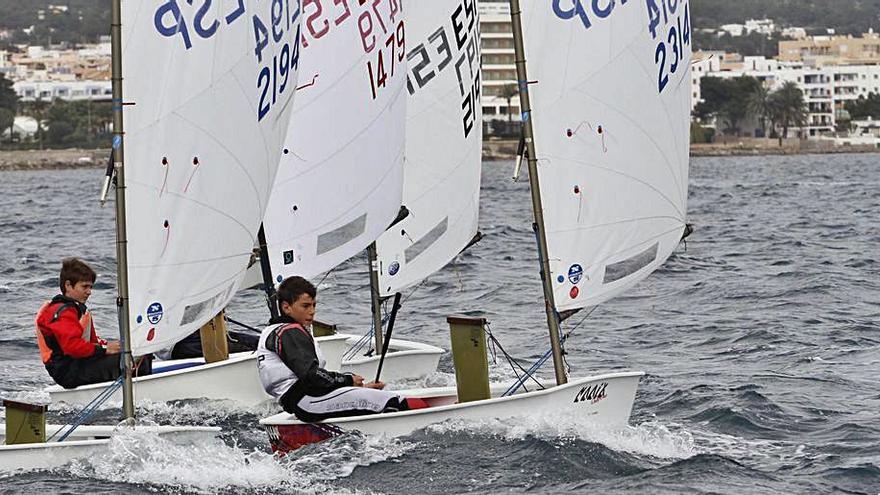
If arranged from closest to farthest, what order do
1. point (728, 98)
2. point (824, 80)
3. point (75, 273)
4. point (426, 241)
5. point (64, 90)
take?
point (75, 273)
point (426, 241)
point (728, 98)
point (64, 90)
point (824, 80)

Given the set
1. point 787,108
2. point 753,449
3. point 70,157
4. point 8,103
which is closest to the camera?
point 753,449

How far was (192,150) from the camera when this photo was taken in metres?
7.75

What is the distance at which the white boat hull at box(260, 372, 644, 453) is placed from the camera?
7.85 m

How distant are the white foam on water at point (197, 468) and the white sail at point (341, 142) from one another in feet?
8.31

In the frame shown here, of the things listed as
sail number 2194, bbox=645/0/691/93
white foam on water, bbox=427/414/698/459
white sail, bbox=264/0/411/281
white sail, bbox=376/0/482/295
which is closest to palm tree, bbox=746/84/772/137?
white sail, bbox=376/0/482/295

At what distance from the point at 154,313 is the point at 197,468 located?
0.75m

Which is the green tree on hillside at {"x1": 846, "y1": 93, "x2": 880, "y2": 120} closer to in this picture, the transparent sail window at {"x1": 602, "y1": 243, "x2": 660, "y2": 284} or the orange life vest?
the transparent sail window at {"x1": 602, "y1": 243, "x2": 660, "y2": 284}

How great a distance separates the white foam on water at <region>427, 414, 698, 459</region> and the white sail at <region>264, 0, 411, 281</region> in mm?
2293

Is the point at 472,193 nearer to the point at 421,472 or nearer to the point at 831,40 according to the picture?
the point at 421,472

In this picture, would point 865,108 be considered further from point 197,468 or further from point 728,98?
point 197,468

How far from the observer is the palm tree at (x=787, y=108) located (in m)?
116

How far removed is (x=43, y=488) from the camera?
7.13 m

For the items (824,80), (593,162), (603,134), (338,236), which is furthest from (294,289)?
(824,80)

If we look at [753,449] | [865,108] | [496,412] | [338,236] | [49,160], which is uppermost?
[865,108]
